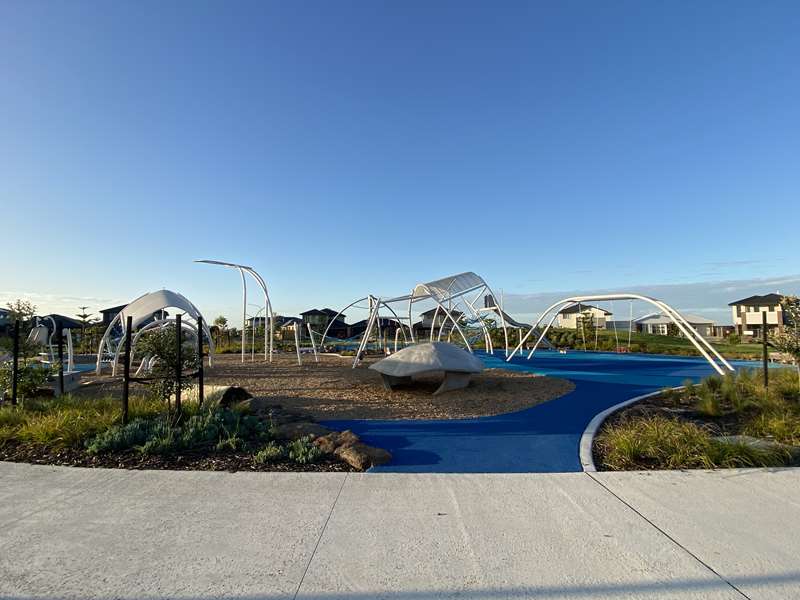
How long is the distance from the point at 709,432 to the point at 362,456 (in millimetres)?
5743

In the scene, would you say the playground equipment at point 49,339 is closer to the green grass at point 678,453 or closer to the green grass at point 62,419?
the green grass at point 62,419

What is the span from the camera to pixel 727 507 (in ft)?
15.7

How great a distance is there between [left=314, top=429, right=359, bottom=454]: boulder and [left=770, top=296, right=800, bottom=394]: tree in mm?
9399

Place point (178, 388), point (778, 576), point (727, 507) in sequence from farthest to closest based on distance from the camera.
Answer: point (178, 388), point (727, 507), point (778, 576)

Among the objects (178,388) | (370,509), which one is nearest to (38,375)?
(178,388)

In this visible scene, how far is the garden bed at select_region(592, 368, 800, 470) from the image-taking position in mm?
6297

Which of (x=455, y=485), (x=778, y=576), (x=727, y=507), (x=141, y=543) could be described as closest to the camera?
(x=778, y=576)

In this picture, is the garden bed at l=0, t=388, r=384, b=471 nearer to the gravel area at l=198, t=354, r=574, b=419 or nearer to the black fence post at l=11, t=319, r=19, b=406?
the black fence post at l=11, t=319, r=19, b=406

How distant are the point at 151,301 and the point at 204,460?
15.3m

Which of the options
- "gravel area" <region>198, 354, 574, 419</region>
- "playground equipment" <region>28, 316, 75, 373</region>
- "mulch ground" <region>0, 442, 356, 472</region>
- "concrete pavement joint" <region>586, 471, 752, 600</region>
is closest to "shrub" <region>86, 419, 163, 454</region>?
"mulch ground" <region>0, 442, 356, 472</region>

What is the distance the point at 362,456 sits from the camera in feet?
20.9

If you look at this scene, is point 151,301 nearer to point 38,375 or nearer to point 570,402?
point 38,375

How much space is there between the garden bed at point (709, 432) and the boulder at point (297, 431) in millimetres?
4298

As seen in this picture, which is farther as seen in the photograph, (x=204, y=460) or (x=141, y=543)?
(x=204, y=460)
